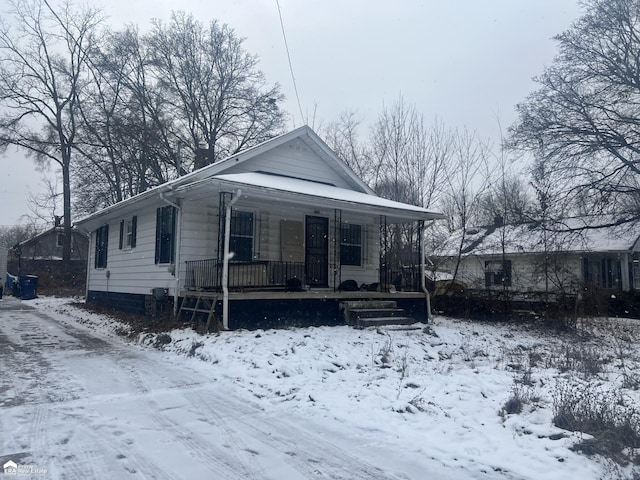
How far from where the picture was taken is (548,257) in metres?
18.0

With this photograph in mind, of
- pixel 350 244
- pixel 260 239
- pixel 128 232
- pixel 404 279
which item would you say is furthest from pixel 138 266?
pixel 404 279

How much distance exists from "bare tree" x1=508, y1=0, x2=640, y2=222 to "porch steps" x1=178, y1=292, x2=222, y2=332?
44.3 feet

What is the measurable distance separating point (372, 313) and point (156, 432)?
7910 millimetres

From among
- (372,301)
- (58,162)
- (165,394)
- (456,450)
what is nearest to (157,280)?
(372,301)

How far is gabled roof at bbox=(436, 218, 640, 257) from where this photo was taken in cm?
1762

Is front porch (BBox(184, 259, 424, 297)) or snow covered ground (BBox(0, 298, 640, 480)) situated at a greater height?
front porch (BBox(184, 259, 424, 297))

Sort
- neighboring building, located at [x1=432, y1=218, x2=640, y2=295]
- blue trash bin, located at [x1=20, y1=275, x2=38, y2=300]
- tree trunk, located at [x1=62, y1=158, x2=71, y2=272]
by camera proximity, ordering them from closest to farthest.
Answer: neighboring building, located at [x1=432, y1=218, x2=640, y2=295], blue trash bin, located at [x1=20, y1=275, x2=38, y2=300], tree trunk, located at [x1=62, y1=158, x2=71, y2=272]

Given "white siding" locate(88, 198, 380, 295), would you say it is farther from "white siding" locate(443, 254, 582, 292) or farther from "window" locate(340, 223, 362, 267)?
"white siding" locate(443, 254, 582, 292)

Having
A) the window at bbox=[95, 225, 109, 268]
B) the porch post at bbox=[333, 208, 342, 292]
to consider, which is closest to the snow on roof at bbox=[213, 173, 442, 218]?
the porch post at bbox=[333, 208, 342, 292]

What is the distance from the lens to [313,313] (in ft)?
37.4

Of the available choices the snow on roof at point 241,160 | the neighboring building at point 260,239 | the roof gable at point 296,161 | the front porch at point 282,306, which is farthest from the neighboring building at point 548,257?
the front porch at point 282,306

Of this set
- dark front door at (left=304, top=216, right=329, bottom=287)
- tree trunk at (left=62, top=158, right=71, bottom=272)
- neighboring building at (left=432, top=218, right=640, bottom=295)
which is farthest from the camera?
tree trunk at (left=62, top=158, right=71, bottom=272)

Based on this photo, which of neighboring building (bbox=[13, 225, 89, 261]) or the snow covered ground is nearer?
the snow covered ground

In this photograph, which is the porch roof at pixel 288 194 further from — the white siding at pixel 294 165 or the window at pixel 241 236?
the window at pixel 241 236
